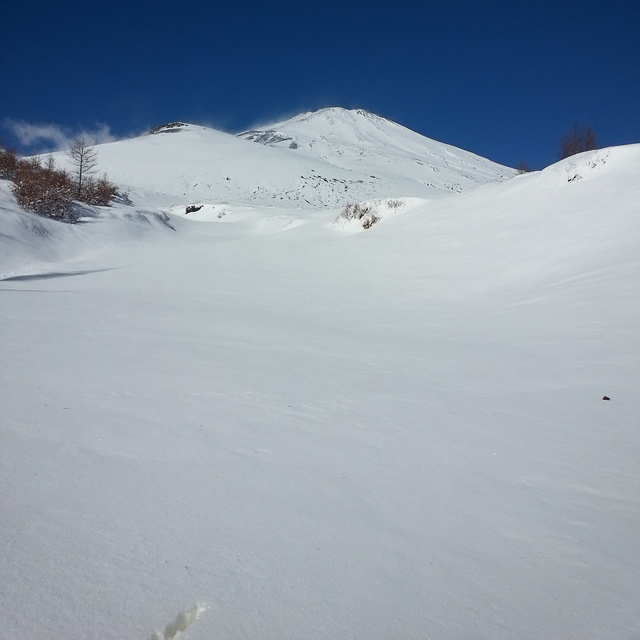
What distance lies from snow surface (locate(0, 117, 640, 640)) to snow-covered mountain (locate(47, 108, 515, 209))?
37.6m

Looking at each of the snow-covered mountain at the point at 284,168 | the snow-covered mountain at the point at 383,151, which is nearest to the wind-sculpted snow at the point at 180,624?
the snow-covered mountain at the point at 284,168

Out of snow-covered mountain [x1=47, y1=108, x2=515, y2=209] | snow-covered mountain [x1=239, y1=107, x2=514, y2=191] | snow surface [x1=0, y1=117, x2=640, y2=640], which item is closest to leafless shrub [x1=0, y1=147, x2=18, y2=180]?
snow surface [x1=0, y1=117, x2=640, y2=640]

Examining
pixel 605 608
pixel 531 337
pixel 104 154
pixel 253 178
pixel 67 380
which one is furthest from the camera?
pixel 104 154

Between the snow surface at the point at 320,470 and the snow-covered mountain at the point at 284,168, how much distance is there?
37.6 metres

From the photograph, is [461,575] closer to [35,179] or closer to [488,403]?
[488,403]

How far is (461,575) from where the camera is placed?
5.41ft

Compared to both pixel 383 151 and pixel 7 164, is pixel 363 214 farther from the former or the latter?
pixel 383 151

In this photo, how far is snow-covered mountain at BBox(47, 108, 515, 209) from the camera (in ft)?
155

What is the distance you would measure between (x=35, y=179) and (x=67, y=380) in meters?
16.8

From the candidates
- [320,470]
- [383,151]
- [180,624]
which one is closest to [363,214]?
[320,470]

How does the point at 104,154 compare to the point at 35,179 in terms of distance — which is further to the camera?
the point at 104,154

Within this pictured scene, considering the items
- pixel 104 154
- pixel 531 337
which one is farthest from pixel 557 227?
pixel 104 154

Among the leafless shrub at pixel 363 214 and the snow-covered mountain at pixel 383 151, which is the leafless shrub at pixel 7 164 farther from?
the snow-covered mountain at pixel 383 151

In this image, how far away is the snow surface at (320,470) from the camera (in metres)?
1.44
